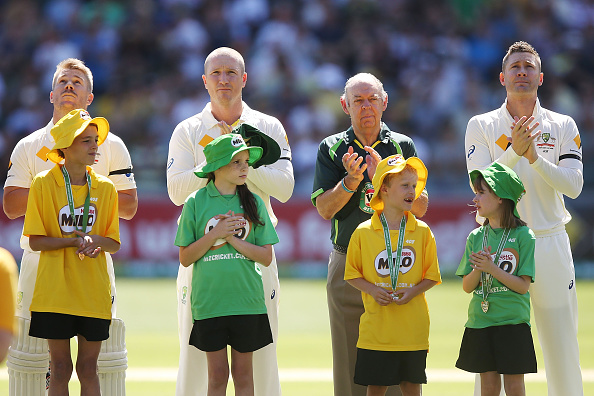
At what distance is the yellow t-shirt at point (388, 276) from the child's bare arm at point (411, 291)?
35 mm

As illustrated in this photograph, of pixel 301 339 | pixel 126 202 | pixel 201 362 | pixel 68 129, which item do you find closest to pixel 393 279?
→ pixel 201 362

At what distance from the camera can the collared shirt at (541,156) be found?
19.8 feet

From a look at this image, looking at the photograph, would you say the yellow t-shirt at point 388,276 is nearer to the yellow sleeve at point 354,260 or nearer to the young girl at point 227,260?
the yellow sleeve at point 354,260

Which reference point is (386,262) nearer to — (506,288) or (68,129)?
(506,288)

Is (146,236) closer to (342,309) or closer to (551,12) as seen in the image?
(342,309)

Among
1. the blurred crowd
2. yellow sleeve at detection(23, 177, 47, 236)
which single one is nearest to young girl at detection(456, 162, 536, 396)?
yellow sleeve at detection(23, 177, 47, 236)

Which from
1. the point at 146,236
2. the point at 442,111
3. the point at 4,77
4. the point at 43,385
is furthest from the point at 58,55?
the point at 43,385

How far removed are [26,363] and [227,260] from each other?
1.53 metres

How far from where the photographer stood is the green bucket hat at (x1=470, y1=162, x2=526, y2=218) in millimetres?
5480

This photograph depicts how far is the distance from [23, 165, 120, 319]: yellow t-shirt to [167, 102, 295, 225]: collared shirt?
→ 2.19 feet

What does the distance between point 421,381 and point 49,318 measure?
2211 mm

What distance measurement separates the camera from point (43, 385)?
5781mm

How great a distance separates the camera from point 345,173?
20.0 feet

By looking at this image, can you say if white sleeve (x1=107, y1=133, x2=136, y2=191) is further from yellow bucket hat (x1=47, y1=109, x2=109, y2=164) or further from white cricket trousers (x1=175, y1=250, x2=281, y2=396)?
white cricket trousers (x1=175, y1=250, x2=281, y2=396)
